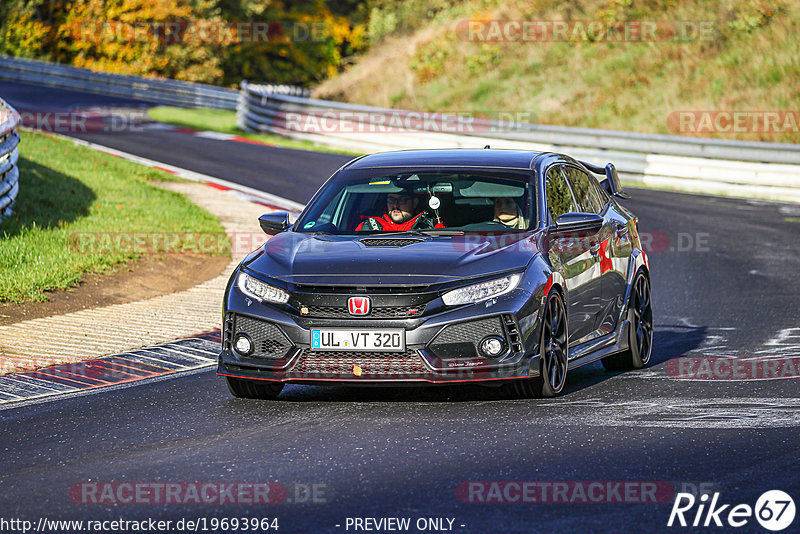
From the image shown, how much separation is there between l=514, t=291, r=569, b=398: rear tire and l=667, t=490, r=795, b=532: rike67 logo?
2435 mm

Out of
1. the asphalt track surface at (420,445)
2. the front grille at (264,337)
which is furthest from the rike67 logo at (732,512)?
the front grille at (264,337)

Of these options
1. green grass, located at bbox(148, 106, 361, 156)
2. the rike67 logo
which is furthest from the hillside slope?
the rike67 logo

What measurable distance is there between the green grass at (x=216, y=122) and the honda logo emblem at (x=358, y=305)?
22775mm

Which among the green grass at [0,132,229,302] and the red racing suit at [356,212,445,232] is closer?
the red racing suit at [356,212,445,232]

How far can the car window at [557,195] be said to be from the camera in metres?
9.12

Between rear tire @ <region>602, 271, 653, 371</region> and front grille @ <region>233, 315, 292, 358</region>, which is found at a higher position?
front grille @ <region>233, 315, 292, 358</region>

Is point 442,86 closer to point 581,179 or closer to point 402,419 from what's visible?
point 581,179

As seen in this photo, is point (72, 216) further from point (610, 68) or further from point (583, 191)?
point (610, 68)

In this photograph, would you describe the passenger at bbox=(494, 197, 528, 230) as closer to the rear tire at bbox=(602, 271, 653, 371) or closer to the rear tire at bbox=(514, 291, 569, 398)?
the rear tire at bbox=(514, 291, 569, 398)

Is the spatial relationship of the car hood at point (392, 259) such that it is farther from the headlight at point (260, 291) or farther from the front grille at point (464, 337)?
the front grille at point (464, 337)

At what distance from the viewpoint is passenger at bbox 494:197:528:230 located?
28.9 feet

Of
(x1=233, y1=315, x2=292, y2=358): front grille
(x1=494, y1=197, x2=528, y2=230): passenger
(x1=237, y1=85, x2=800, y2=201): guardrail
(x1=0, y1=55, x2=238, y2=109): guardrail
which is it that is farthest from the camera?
(x1=0, y1=55, x2=238, y2=109): guardrail

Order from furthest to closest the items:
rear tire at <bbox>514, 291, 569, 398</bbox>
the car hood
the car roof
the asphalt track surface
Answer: the car roof → rear tire at <bbox>514, 291, 569, 398</bbox> → the car hood → the asphalt track surface

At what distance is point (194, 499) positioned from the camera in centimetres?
586
